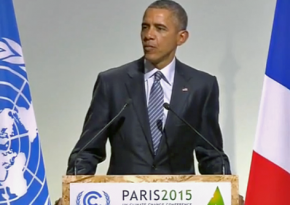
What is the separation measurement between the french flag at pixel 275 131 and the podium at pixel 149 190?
0.84 ft

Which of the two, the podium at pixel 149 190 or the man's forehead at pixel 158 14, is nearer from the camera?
the podium at pixel 149 190

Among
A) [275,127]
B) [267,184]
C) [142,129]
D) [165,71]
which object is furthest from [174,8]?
[267,184]

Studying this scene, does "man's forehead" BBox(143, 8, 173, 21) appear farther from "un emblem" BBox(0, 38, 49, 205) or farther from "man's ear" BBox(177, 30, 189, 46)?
"un emblem" BBox(0, 38, 49, 205)

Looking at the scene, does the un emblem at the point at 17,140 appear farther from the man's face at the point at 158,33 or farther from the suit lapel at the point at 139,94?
the man's face at the point at 158,33

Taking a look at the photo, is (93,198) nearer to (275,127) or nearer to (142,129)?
(142,129)

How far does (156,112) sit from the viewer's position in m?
1.97

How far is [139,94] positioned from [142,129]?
0.14 meters

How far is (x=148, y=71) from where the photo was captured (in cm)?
205

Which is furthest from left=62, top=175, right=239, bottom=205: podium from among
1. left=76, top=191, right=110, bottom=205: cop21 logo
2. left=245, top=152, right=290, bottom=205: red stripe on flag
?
left=245, top=152, right=290, bottom=205: red stripe on flag

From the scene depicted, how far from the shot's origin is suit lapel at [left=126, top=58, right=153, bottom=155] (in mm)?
1946

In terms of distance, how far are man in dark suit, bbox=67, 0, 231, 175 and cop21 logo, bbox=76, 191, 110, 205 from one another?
0.28 meters

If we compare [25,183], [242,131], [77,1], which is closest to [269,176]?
[25,183]

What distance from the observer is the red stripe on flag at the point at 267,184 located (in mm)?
1800

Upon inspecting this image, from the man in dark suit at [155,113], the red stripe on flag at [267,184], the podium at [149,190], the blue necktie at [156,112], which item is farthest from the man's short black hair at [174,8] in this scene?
the podium at [149,190]
